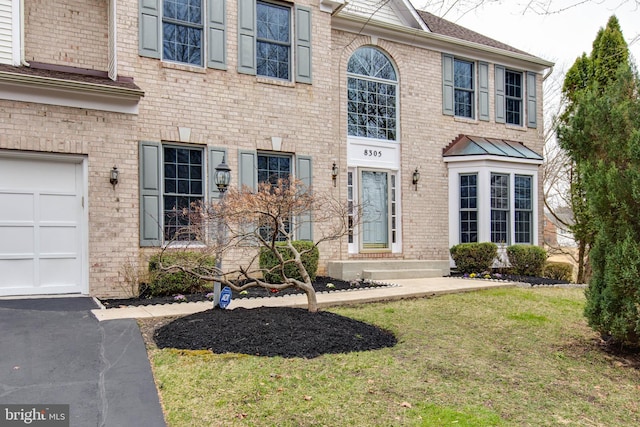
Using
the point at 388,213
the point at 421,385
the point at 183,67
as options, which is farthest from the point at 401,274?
the point at 421,385

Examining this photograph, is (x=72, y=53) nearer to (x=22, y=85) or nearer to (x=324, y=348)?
(x=22, y=85)

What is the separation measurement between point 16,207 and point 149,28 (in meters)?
4.13

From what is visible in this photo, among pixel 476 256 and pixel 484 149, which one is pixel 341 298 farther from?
pixel 484 149

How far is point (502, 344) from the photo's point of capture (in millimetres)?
6316

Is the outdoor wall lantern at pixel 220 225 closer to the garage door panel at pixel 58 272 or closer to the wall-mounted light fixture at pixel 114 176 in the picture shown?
the wall-mounted light fixture at pixel 114 176

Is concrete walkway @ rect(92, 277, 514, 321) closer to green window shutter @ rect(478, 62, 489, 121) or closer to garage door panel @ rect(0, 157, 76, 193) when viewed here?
garage door panel @ rect(0, 157, 76, 193)

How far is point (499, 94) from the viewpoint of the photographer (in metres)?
15.4

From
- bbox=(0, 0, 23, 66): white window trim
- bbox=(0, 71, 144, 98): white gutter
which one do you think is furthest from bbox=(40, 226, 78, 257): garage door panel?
bbox=(0, 0, 23, 66): white window trim

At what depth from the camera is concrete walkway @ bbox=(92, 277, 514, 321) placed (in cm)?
713

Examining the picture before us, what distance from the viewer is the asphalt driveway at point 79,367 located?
410cm

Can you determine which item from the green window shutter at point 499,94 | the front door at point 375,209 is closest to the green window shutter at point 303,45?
the front door at point 375,209

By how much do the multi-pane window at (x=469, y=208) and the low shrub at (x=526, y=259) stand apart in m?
1.06

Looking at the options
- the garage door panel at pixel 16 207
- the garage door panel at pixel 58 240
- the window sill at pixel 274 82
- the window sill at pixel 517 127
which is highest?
the window sill at pixel 274 82

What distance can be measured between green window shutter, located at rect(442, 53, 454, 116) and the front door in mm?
2724
